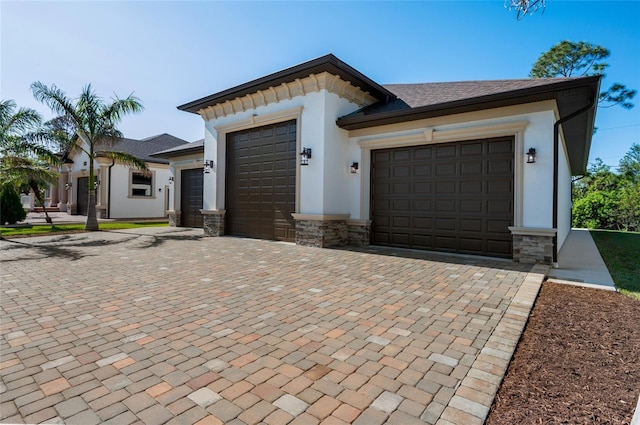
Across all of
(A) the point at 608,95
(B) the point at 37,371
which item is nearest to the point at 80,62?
(B) the point at 37,371

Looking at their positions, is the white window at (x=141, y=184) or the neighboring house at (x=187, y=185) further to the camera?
the white window at (x=141, y=184)

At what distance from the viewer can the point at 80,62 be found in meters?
8.98

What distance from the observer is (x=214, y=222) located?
11.4 meters

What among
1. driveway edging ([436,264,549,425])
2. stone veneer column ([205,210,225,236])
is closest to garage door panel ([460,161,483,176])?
driveway edging ([436,264,549,425])

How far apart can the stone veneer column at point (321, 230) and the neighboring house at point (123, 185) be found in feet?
49.8

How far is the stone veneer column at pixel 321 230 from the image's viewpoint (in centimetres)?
853

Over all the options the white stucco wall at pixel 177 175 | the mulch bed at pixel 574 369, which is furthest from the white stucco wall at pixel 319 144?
the white stucco wall at pixel 177 175

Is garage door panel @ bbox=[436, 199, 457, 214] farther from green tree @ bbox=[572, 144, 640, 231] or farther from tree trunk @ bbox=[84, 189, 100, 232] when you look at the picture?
green tree @ bbox=[572, 144, 640, 231]

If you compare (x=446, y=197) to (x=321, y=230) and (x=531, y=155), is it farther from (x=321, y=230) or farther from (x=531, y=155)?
(x=321, y=230)

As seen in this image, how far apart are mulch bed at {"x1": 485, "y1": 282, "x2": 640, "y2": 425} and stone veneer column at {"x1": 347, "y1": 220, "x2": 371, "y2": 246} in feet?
17.1

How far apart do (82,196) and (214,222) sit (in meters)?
18.3

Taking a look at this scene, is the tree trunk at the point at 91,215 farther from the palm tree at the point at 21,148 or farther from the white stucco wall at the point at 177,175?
the white stucco wall at the point at 177,175

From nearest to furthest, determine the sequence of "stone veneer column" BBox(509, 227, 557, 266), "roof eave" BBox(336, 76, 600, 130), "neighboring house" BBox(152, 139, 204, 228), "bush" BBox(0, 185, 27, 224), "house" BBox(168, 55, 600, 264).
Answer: "roof eave" BBox(336, 76, 600, 130) < "stone veneer column" BBox(509, 227, 557, 266) < "house" BBox(168, 55, 600, 264) < "neighboring house" BBox(152, 139, 204, 228) < "bush" BBox(0, 185, 27, 224)

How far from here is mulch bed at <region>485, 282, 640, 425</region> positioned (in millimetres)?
1895
